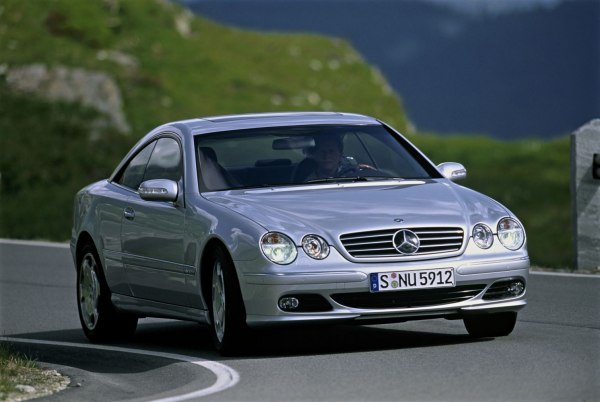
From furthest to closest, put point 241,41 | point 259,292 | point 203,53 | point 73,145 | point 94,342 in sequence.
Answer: point 241,41
point 203,53
point 73,145
point 94,342
point 259,292

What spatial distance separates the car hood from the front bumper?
10.6 inches

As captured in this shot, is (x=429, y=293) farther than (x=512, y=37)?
No

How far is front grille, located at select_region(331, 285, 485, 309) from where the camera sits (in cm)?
1091

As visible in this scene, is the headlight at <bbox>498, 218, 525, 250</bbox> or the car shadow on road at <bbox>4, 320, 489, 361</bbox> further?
the car shadow on road at <bbox>4, 320, 489, 361</bbox>

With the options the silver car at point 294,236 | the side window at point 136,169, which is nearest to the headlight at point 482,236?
the silver car at point 294,236

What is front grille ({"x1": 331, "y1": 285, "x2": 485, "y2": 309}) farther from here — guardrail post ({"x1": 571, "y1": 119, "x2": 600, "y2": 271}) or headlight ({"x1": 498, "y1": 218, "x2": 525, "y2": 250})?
guardrail post ({"x1": 571, "y1": 119, "x2": 600, "y2": 271})

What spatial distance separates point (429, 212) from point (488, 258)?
0.48 meters

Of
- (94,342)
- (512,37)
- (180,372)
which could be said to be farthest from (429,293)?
(512,37)

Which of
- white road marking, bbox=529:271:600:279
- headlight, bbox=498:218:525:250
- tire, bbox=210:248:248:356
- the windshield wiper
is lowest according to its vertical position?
white road marking, bbox=529:271:600:279

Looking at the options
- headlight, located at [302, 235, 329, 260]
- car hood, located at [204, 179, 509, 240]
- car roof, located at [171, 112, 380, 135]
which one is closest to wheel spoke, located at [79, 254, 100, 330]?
car roof, located at [171, 112, 380, 135]

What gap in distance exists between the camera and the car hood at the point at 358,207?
36.1ft

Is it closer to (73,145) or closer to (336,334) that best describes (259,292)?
(336,334)

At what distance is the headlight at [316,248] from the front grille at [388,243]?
4.7 inches

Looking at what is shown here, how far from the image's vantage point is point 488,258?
11.2 m
